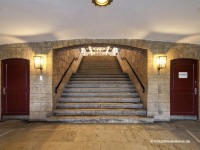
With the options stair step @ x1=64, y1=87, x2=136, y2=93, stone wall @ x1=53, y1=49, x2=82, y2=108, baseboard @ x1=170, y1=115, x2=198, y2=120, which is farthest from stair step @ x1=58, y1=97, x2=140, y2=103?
baseboard @ x1=170, y1=115, x2=198, y2=120

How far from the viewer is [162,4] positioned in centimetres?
326

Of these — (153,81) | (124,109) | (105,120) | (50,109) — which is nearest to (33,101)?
(50,109)

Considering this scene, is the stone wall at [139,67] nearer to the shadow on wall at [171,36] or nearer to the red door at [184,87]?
the shadow on wall at [171,36]

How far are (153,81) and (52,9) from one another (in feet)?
11.5

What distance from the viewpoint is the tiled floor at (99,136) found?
3502 mm

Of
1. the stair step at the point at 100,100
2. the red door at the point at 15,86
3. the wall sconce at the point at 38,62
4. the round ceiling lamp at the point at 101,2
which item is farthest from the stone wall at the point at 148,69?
the round ceiling lamp at the point at 101,2

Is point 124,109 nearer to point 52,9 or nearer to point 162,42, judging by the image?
point 162,42

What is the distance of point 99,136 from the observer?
4.05m

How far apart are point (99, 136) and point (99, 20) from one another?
2560 millimetres

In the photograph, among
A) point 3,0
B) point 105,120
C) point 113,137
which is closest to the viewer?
point 3,0

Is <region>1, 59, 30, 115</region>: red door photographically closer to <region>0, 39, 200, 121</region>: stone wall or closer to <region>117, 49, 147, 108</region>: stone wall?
<region>0, 39, 200, 121</region>: stone wall

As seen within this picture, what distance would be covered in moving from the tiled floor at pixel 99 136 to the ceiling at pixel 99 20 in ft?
7.96

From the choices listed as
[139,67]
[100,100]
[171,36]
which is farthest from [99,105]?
[171,36]

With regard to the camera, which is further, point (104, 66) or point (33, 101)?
point (104, 66)
